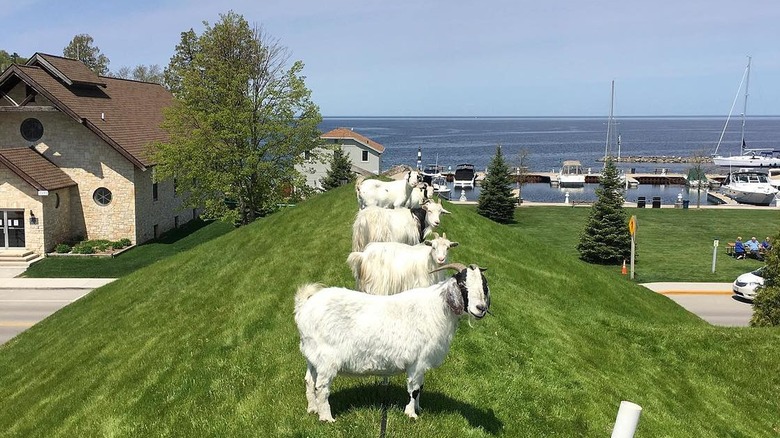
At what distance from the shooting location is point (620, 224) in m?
38.6

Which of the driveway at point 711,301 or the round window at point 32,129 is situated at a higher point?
the round window at point 32,129

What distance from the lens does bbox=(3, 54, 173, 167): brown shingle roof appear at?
3634cm

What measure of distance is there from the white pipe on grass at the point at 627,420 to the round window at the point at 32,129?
42.0m

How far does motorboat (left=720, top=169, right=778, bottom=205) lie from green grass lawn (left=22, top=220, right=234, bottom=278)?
65.3m

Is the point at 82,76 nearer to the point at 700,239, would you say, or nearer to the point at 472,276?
the point at 472,276

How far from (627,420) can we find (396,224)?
7.66m

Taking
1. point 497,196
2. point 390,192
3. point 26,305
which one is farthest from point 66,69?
point 390,192

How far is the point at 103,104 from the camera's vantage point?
4175 cm

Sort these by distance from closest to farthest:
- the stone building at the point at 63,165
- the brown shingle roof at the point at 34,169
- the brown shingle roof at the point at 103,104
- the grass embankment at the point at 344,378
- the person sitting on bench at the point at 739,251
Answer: the grass embankment at the point at 344,378 < the brown shingle roof at the point at 34,169 < the stone building at the point at 63,165 < the brown shingle roof at the point at 103,104 < the person sitting on bench at the point at 739,251

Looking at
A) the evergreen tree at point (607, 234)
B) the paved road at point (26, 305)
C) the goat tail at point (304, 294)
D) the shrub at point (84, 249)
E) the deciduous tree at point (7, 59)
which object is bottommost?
the paved road at point (26, 305)

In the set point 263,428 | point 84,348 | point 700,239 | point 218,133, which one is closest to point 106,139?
point 218,133

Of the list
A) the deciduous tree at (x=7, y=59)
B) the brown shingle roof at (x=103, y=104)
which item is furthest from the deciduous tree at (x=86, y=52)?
the brown shingle roof at (x=103, y=104)

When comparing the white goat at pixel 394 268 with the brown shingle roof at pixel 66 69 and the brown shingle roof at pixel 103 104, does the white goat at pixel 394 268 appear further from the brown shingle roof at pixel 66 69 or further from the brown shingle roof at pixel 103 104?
the brown shingle roof at pixel 66 69

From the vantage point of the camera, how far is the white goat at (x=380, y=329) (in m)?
7.51
